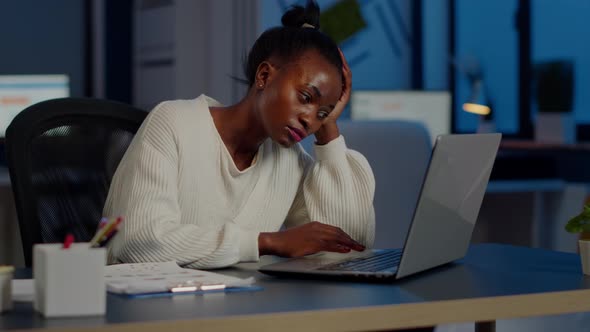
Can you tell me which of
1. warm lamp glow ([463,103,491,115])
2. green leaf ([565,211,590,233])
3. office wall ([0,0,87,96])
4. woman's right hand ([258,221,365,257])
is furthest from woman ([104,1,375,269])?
office wall ([0,0,87,96])

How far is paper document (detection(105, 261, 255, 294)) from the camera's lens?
3.70 ft

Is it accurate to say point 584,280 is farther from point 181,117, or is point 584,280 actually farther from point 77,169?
point 77,169

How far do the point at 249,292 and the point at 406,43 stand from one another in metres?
4.72

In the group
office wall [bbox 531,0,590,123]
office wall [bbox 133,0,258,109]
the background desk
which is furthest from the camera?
office wall [bbox 531,0,590,123]

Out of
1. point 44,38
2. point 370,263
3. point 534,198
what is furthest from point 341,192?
point 44,38

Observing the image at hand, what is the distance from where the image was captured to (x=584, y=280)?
133 centimetres

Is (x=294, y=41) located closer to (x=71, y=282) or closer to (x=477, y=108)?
(x=71, y=282)

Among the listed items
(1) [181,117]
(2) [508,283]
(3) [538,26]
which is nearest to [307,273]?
(2) [508,283]

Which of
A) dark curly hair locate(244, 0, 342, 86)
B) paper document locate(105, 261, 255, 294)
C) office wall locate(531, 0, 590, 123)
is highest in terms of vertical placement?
office wall locate(531, 0, 590, 123)

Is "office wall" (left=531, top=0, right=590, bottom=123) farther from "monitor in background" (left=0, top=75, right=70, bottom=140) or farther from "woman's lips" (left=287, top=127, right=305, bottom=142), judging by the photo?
"woman's lips" (left=287, top=127, right=305, bottom=142)

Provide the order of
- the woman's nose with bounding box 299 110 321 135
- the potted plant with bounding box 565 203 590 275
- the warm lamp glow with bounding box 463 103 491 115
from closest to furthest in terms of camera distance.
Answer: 1. the potted plant with bounding box 565 203 590 275
2. the woman's nose with bounding box 299 110 321 135
3. the warm lamp glow with bounding box 463 103 491 115

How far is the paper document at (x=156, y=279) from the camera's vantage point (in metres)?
1.13

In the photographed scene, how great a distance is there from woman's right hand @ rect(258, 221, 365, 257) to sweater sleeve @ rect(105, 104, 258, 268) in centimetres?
4

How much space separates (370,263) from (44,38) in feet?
14.1
